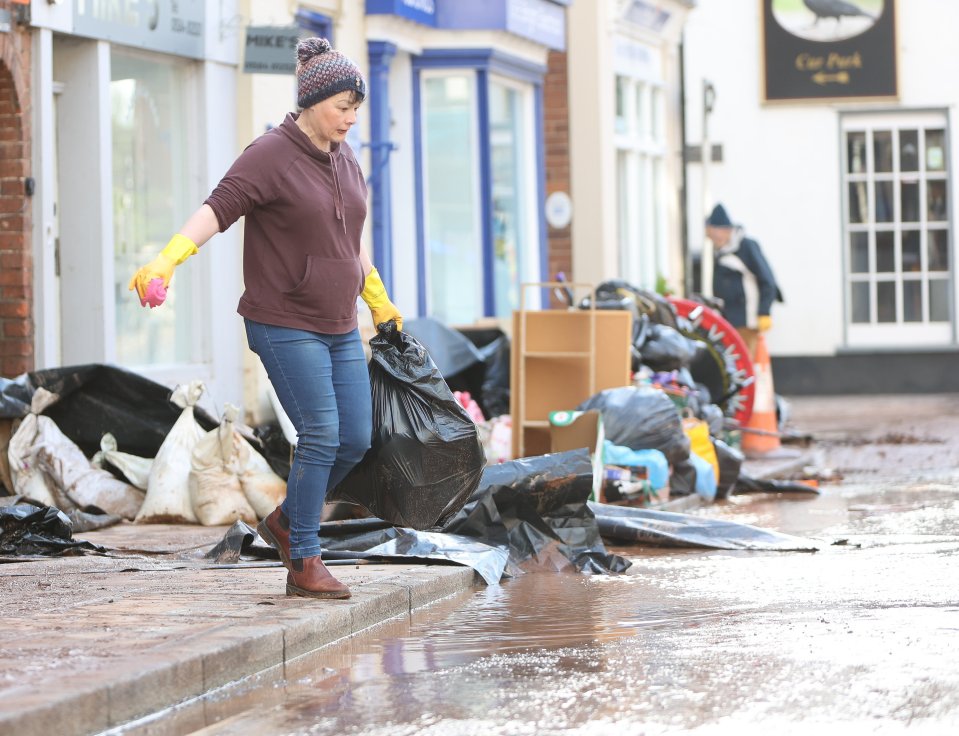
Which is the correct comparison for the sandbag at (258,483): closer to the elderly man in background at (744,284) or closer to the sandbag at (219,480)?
the sandbag at (219,480)

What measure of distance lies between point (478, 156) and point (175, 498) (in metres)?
7.03

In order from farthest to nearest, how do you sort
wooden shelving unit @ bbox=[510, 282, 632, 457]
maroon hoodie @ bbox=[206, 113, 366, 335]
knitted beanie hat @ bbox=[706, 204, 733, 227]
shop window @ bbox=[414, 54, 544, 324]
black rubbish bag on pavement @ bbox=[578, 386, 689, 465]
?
knitted beanie hat @ bbox=[706, 204, 733, 227], shop window @ bbox=[414, 54, 544, 324], wooden shelving unit @ bbox=[510, 282, 632, 457], black rubbish bag on pavement @ bbox=[578, 386, 689, 465], maroon hoodie @ bbox=[206, 113, 366, 335]

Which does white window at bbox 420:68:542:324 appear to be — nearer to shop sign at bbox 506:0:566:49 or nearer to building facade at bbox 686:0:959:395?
shop sign at bbox 506:0:566:49

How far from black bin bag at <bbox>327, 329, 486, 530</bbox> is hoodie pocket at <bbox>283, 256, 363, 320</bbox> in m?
0.50

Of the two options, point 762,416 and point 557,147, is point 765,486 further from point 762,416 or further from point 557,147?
point 557,147

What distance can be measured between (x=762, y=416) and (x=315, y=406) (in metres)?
9.37

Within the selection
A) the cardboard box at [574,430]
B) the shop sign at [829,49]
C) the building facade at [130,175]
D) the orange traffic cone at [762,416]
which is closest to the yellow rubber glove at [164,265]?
the building facade at [130,175]

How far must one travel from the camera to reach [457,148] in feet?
50.3

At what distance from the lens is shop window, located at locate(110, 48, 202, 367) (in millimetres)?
10945

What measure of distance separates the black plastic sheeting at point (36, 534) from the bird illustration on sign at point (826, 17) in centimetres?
1799

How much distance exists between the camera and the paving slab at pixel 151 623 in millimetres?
4449

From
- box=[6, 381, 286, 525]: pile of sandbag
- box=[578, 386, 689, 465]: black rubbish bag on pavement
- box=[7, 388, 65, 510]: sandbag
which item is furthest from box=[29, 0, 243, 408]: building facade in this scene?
box=[578, 386, 689, 465]: black rubbish bag on pavement

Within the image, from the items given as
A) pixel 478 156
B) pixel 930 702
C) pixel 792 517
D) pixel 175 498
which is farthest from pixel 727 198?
pixel 930 702

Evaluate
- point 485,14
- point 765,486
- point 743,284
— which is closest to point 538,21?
point 485,14
